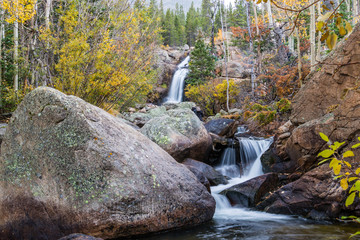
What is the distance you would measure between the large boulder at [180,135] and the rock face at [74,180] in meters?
3.08

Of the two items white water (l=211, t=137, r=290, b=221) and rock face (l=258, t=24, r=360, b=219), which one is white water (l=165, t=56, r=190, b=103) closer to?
white water (l=211, t=137, r=290, b=221)

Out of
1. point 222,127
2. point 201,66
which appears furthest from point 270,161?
point 201,66

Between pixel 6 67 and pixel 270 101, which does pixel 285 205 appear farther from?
pixel 6 67

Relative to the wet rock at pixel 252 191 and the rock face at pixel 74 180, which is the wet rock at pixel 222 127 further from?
the rock face at pixel 74 180

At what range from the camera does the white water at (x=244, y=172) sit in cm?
583

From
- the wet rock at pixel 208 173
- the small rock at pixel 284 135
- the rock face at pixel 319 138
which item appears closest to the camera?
the rock face at pixel 319 138

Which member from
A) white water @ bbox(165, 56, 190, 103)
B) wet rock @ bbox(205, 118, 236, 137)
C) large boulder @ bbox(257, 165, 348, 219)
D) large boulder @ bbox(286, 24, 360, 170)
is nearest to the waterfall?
wet rock @ bbox(205, 118, 236, 137)

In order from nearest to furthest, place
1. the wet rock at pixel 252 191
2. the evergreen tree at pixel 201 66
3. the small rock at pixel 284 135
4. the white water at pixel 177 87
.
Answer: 1. the wet rock at pixel 252 191
2. the small rock at pixel 284 135
3. the evergreen tree at pixel 201 66
4. the white water at pixel 177 87

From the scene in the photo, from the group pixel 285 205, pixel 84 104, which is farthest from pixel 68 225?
pixel 285 205

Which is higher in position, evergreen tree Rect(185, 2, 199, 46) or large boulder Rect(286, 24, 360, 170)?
evergreen tree Rect(185, 2, 199, 46)

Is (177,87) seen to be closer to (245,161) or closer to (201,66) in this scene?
(201,66)

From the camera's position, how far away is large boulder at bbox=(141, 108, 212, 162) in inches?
311

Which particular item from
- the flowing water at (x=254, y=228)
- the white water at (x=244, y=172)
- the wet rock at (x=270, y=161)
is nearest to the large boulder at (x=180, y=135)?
the white water at (x=244, y=172)

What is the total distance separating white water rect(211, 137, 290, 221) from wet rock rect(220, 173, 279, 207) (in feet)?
0.55
